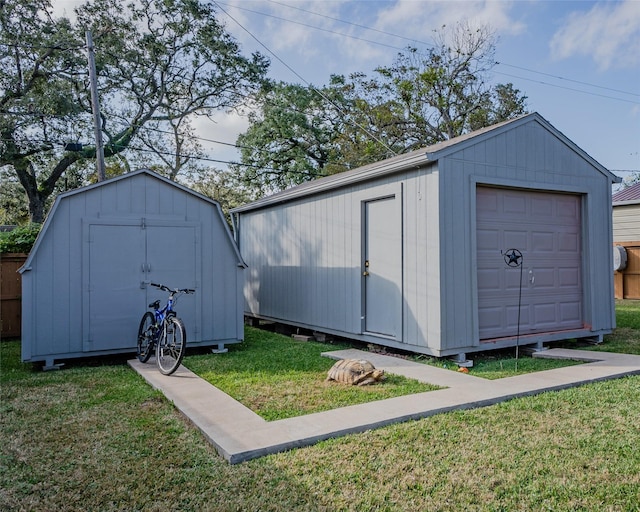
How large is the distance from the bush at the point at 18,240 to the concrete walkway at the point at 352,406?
4.18 m

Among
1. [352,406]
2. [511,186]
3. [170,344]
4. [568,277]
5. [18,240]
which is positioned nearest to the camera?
[352,406]

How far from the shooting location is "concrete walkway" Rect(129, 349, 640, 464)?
126 inches

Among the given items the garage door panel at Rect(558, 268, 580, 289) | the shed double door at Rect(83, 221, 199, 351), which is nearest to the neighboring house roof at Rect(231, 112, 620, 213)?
the garage door panel at Rect(558, 268, 580, 289)

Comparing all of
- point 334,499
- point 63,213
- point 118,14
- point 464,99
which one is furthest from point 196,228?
point 464,99

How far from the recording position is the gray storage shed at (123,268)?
18.4 ft

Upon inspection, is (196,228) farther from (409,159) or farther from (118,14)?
(118,14)

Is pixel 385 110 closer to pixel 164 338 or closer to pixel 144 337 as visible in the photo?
pixel 144 337

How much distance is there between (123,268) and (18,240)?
383 centimetres

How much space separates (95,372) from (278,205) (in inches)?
175

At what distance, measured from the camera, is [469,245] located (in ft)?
18.8

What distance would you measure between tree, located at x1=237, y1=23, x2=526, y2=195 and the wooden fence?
1318 cm

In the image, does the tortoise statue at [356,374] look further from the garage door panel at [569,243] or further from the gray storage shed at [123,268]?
the garage door panel at [569,243]

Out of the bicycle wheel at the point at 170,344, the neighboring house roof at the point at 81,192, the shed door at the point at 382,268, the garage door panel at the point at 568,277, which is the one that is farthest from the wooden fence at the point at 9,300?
the garage door panel at the point at 568,277

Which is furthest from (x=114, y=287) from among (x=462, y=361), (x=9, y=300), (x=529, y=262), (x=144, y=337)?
(x=529, y=262)
